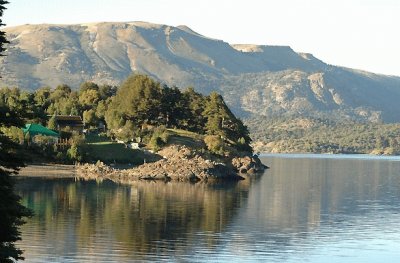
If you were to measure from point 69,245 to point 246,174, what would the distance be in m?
99.9

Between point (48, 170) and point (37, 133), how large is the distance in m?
11.1

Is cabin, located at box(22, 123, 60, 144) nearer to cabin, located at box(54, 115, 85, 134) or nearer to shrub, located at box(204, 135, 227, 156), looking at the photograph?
cabin, located at box(54, 115, 85, 134)

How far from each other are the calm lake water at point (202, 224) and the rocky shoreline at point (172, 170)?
9633 mm

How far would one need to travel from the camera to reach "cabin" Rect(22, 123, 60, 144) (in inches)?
5098

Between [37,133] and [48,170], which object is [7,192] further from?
[37,133]

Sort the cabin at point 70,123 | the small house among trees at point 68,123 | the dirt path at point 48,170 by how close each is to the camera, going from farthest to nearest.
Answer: the cabin at point 70,123
the small house among trees at point 68,123
the dirt path at point 48,170

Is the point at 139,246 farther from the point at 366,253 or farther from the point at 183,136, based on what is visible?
the point at 183,136

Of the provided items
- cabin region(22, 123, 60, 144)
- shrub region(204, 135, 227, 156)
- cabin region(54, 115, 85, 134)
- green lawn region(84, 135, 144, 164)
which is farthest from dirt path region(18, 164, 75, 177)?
shrub region(204, 135, 227, 156)

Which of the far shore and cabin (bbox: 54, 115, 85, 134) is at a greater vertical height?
cabin (bbox: 54, 115, 85, 134)

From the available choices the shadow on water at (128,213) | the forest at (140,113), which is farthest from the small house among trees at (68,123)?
the shadow on water at (128,213)

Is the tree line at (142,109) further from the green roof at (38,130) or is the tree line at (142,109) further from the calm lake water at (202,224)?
the calm lake water at (202,224)

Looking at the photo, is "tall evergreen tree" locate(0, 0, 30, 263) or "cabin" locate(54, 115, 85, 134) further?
"cabin" locate(54, 115, 85, 134)

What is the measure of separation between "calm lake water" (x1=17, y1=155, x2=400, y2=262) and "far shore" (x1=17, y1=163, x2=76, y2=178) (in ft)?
24.7

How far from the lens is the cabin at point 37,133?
129500mm
